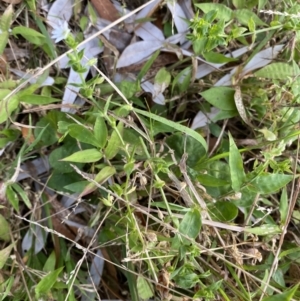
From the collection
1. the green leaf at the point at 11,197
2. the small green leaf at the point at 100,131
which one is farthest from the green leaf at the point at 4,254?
the small green leaf at the point at 100,131

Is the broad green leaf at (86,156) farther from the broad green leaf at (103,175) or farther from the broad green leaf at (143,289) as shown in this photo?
the broad green leaf at (143,289)

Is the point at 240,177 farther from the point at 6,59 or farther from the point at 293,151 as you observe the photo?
the point at 6,59

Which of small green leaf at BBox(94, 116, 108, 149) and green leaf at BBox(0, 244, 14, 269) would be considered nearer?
small green leaf at BBox(94, 116, 108, 149)

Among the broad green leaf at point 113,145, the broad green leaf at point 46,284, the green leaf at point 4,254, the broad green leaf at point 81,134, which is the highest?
the broad green leaf at point 81,134

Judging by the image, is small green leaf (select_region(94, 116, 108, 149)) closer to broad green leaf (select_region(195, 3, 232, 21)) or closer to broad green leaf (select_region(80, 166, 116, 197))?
broad green leaf (select_region(80, 166, 116, 197))

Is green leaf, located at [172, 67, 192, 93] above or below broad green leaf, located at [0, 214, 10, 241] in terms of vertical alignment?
above

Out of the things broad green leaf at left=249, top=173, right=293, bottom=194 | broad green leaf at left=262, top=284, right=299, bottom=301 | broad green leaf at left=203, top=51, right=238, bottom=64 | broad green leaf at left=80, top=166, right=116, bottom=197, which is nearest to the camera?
broad green leaf at left=262, top=284, right=299, bottom=301

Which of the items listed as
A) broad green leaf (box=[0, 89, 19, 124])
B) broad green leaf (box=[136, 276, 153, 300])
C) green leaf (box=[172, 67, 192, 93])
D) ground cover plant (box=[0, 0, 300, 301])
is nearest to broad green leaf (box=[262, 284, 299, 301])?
ground cover plant (box=[0, 0, 300, 301])

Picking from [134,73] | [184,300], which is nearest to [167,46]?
[134,73]
